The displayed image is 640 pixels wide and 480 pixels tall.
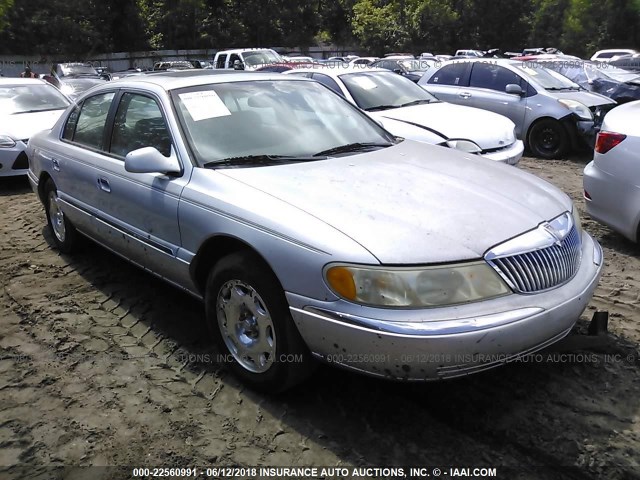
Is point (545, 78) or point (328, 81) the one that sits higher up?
point (328, 81)

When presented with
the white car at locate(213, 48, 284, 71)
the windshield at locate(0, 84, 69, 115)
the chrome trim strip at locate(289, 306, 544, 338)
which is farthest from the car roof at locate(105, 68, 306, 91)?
the white car at locate(213, 48, 284, 71)

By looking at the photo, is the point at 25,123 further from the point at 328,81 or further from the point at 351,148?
the point at 351,148

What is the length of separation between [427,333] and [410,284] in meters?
0.22

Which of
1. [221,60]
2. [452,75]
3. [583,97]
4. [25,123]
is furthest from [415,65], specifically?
[25,123]

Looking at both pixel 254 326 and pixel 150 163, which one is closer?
pixel 254 326

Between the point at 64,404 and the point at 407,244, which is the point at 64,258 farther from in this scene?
the point at 407,244

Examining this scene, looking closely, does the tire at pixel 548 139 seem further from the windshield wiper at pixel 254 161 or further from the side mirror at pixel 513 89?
the windshield wiper at pixel 254 161

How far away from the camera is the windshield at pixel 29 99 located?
29.8 feet

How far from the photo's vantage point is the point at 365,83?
8133 millimetres

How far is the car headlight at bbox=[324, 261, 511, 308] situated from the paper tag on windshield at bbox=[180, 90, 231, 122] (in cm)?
156

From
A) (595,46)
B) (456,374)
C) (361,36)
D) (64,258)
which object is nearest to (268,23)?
(361,36)

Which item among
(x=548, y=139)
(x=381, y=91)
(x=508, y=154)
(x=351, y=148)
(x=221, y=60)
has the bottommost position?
(x=548, y=139)

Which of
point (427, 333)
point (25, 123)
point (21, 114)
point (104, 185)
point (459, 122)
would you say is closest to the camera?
point (427, 333)

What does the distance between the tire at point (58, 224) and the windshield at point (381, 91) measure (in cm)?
407
